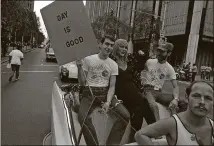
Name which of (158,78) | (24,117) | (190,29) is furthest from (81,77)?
(190,29)

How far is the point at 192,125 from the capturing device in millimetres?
2234

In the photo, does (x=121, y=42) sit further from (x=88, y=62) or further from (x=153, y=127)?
(x=153, y=127)

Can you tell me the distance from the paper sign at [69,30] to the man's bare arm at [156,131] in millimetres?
1535

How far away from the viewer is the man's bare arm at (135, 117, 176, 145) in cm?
221

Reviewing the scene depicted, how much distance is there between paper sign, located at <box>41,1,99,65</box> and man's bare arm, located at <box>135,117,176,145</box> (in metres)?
1.53

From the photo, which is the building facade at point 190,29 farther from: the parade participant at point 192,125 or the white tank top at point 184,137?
the white tank top at point 184,137

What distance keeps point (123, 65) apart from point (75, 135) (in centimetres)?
181

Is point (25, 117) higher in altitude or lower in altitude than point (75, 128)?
lower

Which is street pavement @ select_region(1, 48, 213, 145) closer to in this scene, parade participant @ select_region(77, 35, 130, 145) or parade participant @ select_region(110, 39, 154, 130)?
parade participant @ select_region(110, 39, 154, 130)

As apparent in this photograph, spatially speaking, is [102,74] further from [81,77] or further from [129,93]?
[129,93]

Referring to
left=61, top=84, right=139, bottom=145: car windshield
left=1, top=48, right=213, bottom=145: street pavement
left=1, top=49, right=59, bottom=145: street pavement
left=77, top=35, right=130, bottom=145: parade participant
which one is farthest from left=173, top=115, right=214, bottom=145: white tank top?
left=1, top=49, right=59, bottom=145: street pavement

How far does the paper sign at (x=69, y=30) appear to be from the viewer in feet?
10.6

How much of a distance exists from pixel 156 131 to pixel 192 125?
0.81ft

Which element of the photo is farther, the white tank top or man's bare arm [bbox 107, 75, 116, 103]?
man's bare arm [bbox 107, 75, 116, 103]
